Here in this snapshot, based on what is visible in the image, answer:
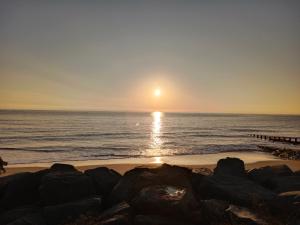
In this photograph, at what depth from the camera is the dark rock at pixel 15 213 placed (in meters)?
9.06

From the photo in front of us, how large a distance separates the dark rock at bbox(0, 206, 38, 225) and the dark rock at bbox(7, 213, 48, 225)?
1.28ft

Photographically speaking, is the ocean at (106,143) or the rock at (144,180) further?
the ocean at (106,143)

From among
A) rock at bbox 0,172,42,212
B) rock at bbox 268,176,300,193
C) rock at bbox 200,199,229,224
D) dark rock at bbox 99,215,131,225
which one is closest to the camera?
dark rock at bbox 99,215,131,225

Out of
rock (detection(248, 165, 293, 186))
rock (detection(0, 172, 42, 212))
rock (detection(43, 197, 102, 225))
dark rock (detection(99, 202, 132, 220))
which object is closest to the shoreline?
rock (detection(248, 165, 293, 186))

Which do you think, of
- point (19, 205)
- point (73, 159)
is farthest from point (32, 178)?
point (73, 159)

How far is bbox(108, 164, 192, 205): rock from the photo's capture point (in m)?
9.33

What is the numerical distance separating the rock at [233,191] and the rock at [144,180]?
1.80 feet

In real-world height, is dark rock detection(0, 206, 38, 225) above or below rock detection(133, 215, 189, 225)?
below

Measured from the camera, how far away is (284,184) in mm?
10539

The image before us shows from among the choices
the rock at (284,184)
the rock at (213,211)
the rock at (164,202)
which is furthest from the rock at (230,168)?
the rock at (164,202)

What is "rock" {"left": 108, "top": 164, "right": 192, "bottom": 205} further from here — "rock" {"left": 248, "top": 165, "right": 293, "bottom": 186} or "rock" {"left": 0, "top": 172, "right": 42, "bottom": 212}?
"rock" {"left": 248, "top": 165, "right": 293, "bottom": 186}

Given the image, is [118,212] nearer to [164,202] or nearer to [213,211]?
[164,202]

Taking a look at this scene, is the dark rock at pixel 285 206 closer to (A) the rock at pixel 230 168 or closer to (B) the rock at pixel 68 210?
(A) the rock at pixel 230 168

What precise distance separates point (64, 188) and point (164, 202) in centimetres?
307
